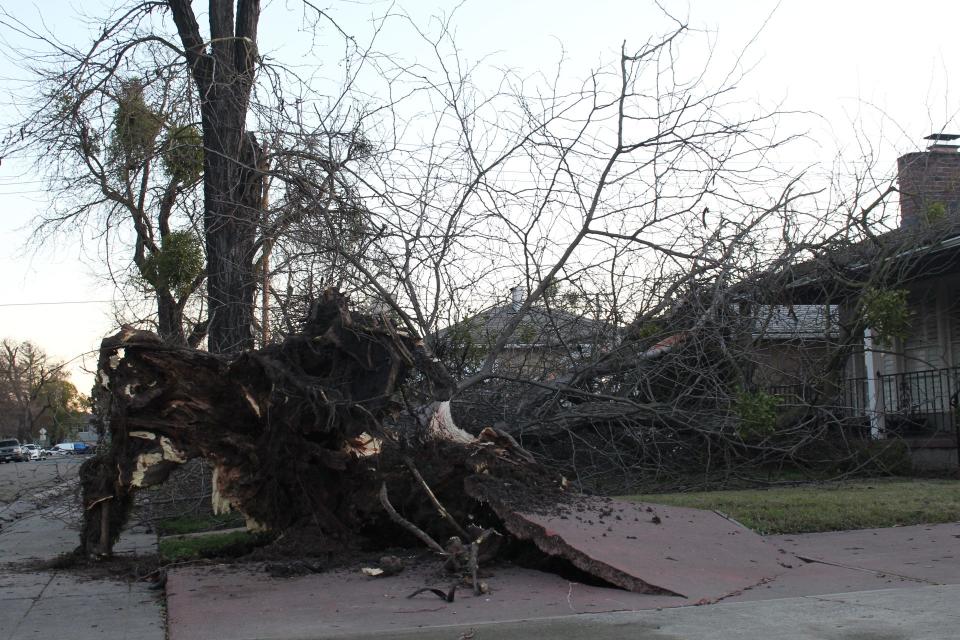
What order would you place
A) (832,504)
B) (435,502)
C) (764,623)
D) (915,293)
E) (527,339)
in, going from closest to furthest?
1. (764,623)
2. (435,502)
3. (832,504)
4. (527,339)
5. (915,293)

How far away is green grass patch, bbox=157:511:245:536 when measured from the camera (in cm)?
1050

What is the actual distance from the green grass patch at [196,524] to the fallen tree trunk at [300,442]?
9.04 ft

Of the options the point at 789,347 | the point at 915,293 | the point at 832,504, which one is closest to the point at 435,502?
the point at 832,504

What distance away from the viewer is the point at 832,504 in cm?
928

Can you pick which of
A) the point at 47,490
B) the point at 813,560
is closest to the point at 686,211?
the point at 813,560

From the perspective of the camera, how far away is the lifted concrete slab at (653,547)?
602cm

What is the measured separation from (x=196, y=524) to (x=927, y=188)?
10623 mm

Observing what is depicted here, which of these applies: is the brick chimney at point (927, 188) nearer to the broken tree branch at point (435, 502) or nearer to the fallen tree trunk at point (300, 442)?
the fallen tree trunk at point (300, 442)

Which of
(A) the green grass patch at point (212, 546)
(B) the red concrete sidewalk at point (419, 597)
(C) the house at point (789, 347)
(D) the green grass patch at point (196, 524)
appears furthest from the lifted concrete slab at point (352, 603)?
(C) the house at point (789, 347)

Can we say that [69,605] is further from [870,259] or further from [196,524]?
[870,259]

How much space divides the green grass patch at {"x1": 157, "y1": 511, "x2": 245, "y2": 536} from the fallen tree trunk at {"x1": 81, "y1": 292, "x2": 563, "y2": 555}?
2755mm

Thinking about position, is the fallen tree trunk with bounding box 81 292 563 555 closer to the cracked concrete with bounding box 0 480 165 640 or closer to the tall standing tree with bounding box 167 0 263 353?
the cracked concrete with bounding box 0 480 165 640

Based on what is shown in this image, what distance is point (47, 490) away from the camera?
13234mm

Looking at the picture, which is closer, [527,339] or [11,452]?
[527,339]
